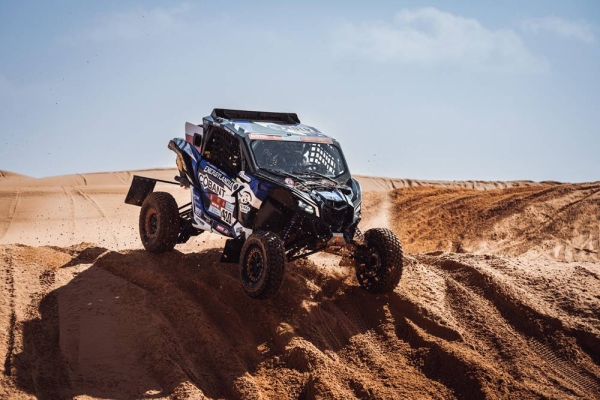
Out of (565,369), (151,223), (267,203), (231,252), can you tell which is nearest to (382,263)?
(267,203)

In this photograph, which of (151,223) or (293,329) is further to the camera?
(151,223)

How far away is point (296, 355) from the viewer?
818 cm

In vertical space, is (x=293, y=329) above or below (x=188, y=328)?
above

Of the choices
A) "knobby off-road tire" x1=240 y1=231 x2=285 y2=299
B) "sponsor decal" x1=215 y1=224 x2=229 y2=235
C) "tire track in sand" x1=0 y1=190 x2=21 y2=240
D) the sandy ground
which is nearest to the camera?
the sandy ground

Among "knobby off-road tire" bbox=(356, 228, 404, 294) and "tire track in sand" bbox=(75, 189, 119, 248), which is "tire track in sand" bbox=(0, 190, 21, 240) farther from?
"knobby off-road tire" bbox=(356, 228, 404, 294)

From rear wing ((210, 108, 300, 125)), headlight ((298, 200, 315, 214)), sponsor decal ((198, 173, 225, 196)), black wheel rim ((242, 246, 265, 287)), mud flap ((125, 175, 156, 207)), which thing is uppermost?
rear wing ((210, 108, 300, 125))

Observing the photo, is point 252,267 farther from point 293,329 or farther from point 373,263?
point 373,263

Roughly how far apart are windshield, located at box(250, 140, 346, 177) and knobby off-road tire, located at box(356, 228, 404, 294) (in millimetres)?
1179

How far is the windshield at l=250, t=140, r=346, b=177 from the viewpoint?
9.98m

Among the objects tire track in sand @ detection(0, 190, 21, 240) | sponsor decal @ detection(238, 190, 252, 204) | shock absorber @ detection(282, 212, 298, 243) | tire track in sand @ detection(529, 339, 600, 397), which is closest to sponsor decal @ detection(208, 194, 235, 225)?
sponsor decal @ detection(238, 190, 252, 204)

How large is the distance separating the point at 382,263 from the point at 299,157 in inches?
75.1

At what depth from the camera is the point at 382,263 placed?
9578 millimetres

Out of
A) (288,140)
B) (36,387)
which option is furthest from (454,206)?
(36,387)

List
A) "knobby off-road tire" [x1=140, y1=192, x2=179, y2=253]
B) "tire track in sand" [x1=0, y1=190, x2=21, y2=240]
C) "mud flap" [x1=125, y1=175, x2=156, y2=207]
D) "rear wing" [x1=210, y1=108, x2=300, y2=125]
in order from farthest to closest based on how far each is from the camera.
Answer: "tire track in sand" [x1=0, y1=190, x2=21, y2=240] → "mud flap" [x1=125, y1=175, x2=156, y2=207] → "rear wing" [x1=210, y1=108, x2=300, y2=125] → "knobby off-road tire" [x1=140, y1=192, x2=179, y2=253]
